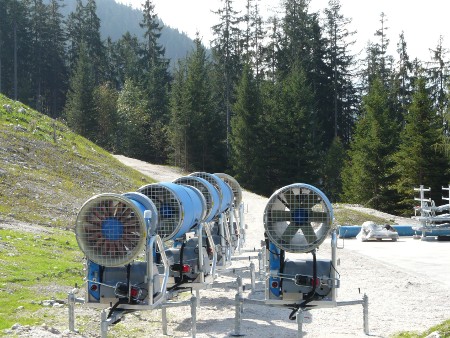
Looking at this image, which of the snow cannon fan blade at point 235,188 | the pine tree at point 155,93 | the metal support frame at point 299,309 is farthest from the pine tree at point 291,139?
the metal support frame at point 299,309

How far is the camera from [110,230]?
9.32m

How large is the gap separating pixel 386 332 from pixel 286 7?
223 feet

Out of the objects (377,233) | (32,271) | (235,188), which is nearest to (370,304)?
(235,188)

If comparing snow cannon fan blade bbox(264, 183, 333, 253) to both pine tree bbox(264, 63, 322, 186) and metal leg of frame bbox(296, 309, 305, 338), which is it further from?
pine tree bbox(264, 63, 322, 186)

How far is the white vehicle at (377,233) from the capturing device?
28750 mm

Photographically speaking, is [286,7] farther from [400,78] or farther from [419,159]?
[419,159]

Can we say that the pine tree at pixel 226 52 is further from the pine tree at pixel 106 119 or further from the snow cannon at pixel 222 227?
the snow cannon at pixel 222 227

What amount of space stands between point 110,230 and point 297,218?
2.90 m

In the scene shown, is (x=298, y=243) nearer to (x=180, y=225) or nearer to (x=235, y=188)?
(x=180, y=225)

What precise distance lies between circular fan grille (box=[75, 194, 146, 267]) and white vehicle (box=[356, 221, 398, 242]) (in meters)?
21.0

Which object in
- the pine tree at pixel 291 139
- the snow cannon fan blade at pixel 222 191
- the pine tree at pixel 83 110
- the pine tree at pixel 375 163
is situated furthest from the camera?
the pine tree at pixel 83 110

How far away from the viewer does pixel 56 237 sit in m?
20.7

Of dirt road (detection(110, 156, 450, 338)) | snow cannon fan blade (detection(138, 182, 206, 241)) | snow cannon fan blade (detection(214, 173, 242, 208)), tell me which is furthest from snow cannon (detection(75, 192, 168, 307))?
snow cannon fan blade (detection(214, 173, 242, 208))

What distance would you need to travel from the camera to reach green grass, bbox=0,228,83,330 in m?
12.3
